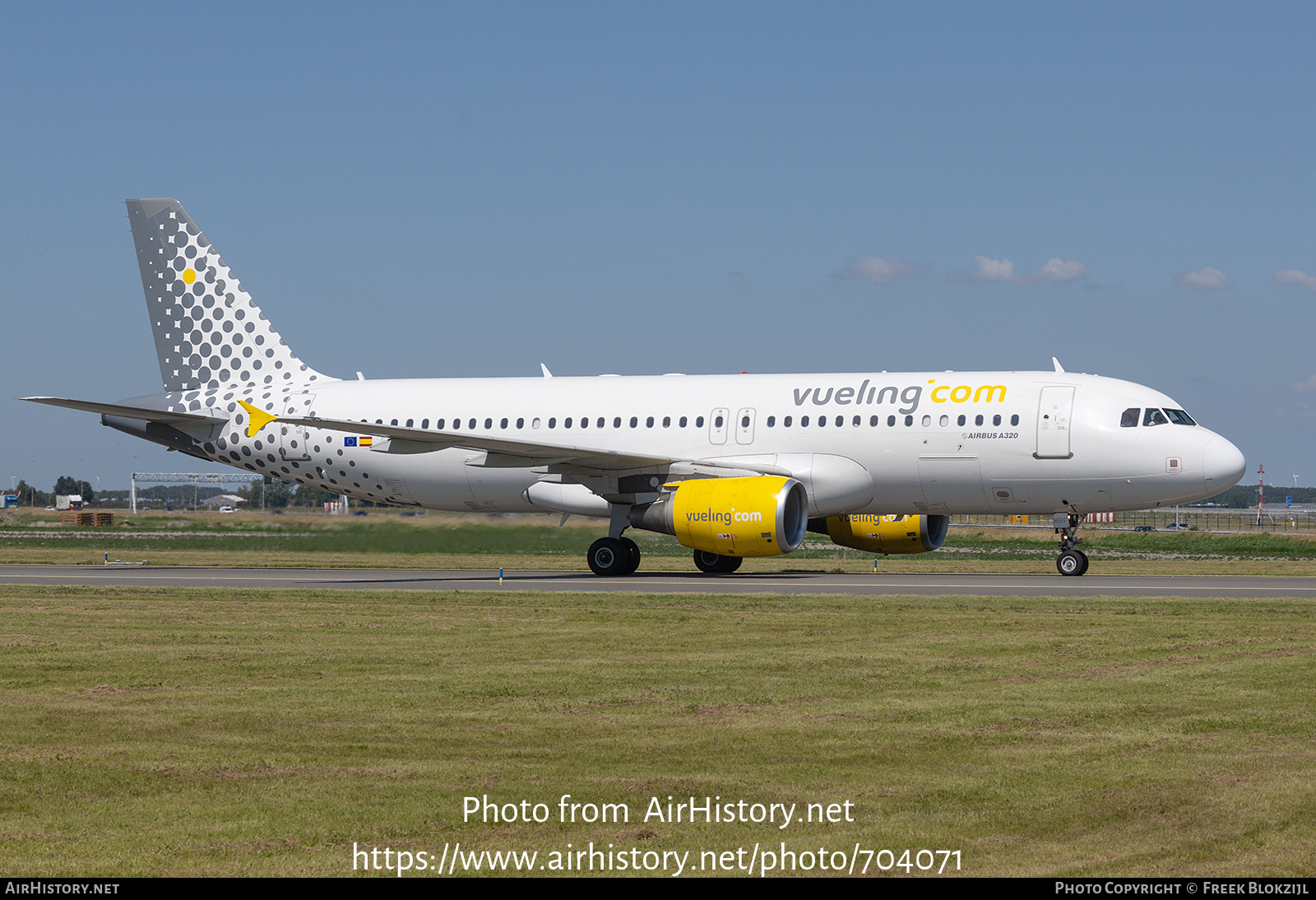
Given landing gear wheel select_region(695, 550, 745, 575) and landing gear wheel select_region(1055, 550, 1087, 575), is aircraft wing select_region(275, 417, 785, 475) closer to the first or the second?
landing gear wheel select_region(695, 550, 745, 575)

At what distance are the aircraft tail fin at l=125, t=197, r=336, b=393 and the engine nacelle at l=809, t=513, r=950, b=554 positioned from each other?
13224 mm

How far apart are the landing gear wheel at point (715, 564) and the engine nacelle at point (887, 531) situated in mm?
2091

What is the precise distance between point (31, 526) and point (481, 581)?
45.7 m

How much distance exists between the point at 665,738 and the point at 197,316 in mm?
27921

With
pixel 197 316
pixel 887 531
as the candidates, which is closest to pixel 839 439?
pixel 887 531

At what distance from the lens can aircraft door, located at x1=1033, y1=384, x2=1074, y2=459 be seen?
26703mm

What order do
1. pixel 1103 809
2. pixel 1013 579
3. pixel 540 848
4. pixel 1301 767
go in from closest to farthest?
1. pixel 540 848
2. pixel 1103 809
3. pixel 1301 767
4. pixel 1013 579

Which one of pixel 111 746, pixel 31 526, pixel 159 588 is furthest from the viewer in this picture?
pixel 31 526

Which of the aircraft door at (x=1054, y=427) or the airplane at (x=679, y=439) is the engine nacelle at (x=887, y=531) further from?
the aircraft door at (x=1054, y=427)

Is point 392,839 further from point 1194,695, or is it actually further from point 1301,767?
point 1194,695

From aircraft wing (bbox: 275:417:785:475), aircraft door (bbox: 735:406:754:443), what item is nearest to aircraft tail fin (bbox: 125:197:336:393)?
aircraft wing (bbox: 275:417:785:475)

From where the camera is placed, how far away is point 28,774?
8.15m

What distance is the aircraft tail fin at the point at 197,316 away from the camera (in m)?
34.2
